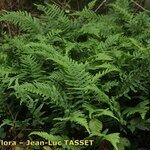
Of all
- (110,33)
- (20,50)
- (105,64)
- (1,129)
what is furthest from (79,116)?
(110,33)

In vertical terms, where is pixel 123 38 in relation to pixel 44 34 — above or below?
above

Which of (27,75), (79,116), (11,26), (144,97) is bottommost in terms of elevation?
(11,26)

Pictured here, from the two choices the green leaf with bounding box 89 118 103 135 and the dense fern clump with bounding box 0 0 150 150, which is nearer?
the green leaf with bounding box 89 118 103 135

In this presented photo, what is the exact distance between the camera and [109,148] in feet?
13.2

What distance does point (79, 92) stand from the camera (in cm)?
420

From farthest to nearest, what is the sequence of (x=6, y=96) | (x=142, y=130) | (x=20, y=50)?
1. (x=20, y=50)
2. (x=6, y=96)
3. (x=142, y=130)

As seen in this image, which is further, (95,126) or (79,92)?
(79,92)

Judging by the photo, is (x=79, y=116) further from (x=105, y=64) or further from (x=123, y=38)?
(x=123, y=38)

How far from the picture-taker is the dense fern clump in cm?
408

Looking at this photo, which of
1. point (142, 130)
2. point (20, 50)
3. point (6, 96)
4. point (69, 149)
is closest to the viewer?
point (69, 149)

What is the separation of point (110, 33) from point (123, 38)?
0.34 metres

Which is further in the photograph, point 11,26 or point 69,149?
point 11,26

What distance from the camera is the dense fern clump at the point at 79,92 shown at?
161 inches

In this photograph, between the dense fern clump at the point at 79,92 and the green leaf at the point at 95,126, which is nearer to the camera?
the green leaf at the point at 95,126
